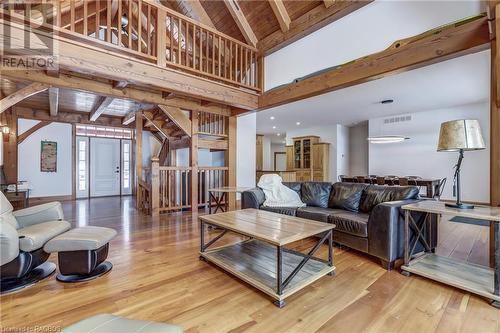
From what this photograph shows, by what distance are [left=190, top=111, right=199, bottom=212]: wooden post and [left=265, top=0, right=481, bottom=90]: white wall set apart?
6.09ft

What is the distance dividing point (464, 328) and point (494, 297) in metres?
0.51

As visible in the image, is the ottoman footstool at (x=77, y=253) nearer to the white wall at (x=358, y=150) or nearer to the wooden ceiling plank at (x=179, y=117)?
the wooden ceiling plank at (x=179, y=117)

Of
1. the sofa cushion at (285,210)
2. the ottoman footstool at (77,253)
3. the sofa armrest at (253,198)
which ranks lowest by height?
the ottoman footstool at (77,253)

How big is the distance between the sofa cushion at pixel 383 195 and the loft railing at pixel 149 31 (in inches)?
114

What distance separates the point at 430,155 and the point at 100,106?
8873 millimetres

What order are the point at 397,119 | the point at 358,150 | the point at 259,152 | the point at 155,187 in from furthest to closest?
the point at 259,152, the point at 358,150, the point at 397,119, the point at 155,187

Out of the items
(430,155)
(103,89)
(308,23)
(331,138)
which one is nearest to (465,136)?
(308,23)

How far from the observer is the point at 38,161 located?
6695 millimetres

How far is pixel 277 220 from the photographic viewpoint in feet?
8.18

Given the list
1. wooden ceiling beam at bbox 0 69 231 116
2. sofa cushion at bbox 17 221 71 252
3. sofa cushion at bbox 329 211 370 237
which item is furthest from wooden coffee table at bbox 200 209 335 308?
wooden ceiling beam at bbox 0 69 231 116

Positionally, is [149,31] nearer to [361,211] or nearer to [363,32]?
[363,32]

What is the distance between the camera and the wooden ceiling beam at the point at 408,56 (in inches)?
94.6

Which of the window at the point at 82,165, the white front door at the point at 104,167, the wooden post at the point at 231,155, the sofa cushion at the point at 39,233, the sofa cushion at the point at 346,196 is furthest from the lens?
the white front door at the point at 104,167

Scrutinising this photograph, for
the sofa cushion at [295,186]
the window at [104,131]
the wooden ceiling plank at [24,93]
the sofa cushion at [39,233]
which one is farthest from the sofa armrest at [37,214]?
the window at [104,131]
